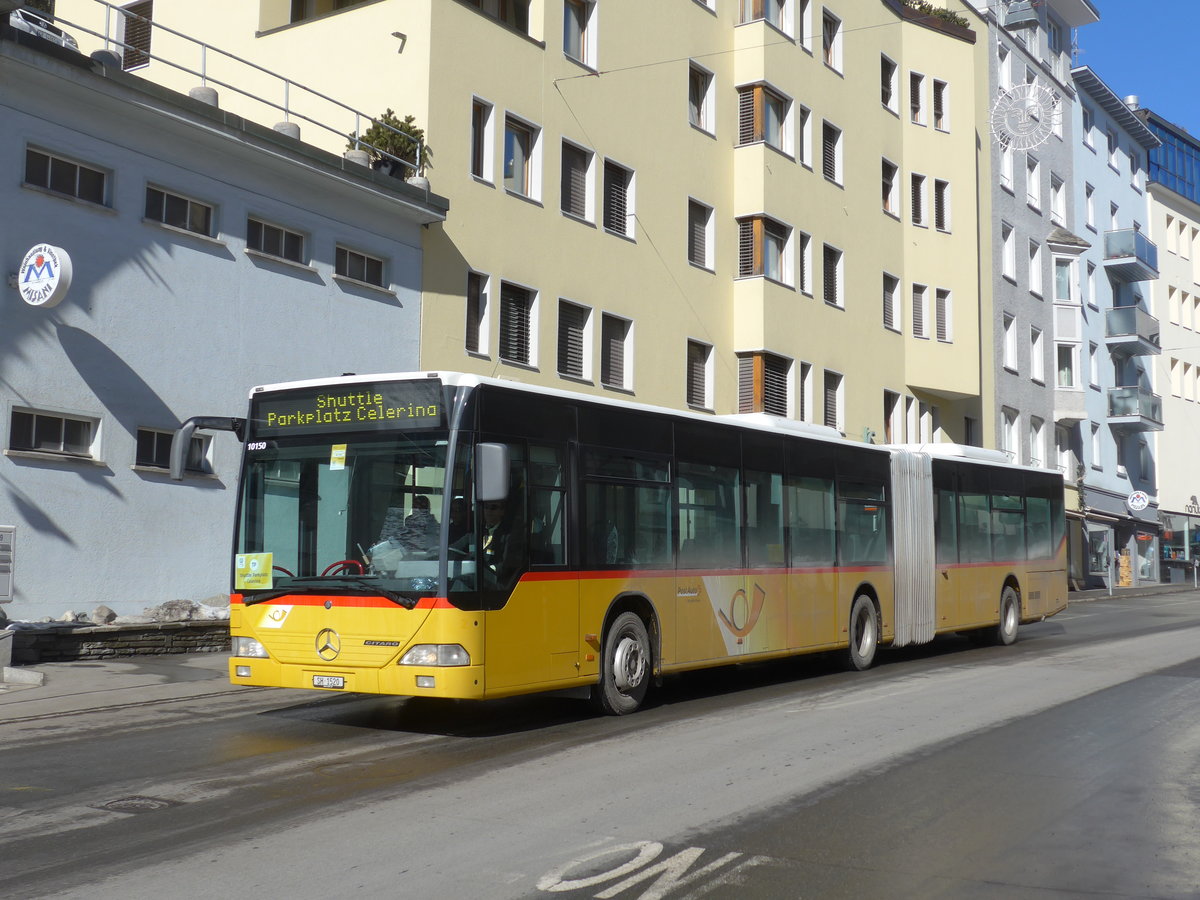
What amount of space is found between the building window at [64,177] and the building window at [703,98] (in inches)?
653

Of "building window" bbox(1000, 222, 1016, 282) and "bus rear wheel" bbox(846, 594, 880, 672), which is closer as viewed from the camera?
"bus rear wheel" bbox(846, 594, 880, 672)

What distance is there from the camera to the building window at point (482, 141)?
920 inches

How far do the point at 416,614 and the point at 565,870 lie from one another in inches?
166

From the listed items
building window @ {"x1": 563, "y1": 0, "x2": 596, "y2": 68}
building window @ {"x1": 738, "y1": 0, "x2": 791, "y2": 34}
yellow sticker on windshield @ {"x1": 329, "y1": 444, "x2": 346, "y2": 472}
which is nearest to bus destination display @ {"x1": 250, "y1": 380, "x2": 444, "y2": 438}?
yellow sticker on windshield @ {"x1": 329, "y1": 444, "x2": 346, "y2": 472}

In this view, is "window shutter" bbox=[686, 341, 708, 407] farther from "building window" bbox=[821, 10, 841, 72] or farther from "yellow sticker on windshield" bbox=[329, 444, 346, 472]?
"yellow sticker on windshield" bbox=[329, 444, 346, 472]

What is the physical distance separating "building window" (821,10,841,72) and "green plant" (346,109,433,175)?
56.1 feet

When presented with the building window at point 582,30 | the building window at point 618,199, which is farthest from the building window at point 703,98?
the building window at point 582,30

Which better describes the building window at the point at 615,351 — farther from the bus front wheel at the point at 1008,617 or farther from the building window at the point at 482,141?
the bus front wheel at the point at 1008,617

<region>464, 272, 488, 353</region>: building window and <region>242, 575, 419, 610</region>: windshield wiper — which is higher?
<region>464, 272, 488, 353</region>: building window

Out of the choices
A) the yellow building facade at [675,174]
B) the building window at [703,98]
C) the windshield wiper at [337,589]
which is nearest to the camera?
the windshield wiper at [337,589]

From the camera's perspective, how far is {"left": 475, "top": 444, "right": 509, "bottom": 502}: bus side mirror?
32.8 ft

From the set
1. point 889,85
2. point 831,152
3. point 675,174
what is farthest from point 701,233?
point 889,85

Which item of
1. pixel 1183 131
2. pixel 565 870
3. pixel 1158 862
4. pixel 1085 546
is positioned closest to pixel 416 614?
pixel 565 870

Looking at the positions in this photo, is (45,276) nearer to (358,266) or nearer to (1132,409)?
(358,266)
